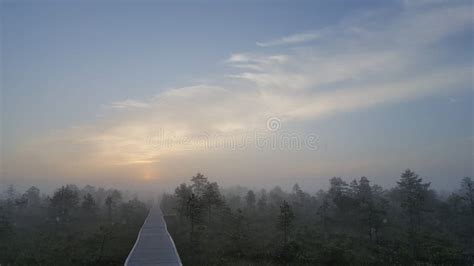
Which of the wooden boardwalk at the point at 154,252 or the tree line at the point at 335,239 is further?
the tree line at the point at 335,239

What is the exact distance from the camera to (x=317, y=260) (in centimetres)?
2597

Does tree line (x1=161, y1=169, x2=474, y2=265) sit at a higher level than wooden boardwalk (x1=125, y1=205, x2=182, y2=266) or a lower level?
lower

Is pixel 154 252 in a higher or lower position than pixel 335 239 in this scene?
higher

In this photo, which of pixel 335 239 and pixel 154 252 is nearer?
pixel 154 252

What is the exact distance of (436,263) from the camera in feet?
87.8

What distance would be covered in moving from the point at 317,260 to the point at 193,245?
1208cm

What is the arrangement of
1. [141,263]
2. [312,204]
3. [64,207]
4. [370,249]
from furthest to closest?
[312,204]
[64,207]
[370,249]
[141,263]

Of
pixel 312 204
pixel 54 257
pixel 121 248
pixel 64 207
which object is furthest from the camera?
pixel 312 204

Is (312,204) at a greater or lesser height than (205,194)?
lesser

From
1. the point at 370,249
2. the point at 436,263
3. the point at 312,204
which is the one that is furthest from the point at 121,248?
the point at 312,204

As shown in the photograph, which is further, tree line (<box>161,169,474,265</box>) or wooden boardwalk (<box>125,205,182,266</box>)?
tree line (<box>161,169,474,265</box>)

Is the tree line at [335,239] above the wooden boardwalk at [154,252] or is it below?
below

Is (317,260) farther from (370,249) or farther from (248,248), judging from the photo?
(370,249)

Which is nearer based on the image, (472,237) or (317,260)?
(317,260)
